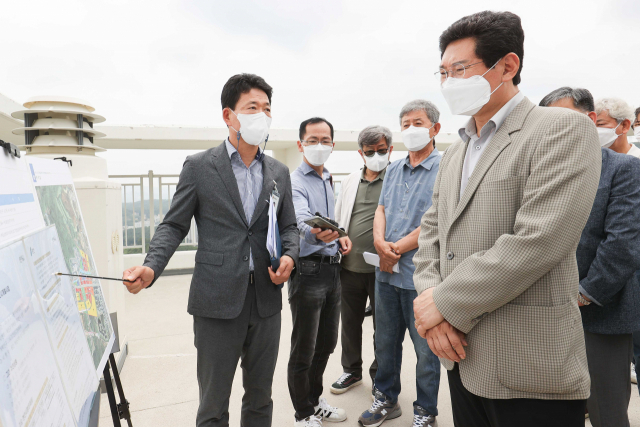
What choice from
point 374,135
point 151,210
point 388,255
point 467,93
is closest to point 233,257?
point 388,255

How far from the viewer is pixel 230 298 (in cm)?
166

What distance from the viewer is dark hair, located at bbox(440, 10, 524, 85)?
45.6 inches

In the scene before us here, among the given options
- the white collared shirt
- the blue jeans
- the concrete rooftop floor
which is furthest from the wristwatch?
the concrete rooftop floor

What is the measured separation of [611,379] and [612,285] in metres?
0.44

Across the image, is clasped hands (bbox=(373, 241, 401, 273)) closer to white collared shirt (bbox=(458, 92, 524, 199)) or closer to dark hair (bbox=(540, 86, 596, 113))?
white collared shirt (bbox=(458, 92, 524, 199))

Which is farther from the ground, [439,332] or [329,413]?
[439,332]

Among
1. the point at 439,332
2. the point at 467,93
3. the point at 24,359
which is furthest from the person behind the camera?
the point at 467,93

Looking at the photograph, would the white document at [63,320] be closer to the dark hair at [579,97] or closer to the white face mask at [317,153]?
the white face mask at [317,153]

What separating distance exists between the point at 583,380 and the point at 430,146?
1637 mm

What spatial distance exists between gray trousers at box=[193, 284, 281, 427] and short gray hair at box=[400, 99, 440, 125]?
1562 millimetres

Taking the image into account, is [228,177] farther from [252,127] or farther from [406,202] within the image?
[406,202]

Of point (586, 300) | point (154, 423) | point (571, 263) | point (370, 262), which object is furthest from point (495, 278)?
point (154, 423)

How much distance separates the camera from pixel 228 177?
1.73m

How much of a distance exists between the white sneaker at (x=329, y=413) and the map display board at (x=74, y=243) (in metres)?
1.36
